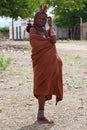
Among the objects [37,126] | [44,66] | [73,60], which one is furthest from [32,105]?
[73,60]

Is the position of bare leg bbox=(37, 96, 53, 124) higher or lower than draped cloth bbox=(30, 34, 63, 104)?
lower

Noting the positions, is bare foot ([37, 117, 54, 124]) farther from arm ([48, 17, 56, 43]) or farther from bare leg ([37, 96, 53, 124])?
arm ([48, 17, 56, 43])

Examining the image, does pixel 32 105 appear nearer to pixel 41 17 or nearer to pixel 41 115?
pixel 41 115

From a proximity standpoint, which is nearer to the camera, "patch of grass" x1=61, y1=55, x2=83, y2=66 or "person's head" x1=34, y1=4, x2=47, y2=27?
"person's head" x1=34, y1=4, x2=47, y2=27

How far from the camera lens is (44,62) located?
574 cm

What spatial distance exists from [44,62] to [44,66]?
0.17 feet

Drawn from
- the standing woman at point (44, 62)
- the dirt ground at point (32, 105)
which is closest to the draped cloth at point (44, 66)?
the standing woman at point (44, 62)

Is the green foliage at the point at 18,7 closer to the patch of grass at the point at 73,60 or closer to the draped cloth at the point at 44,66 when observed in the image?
the patch of grass at the point at 73,60

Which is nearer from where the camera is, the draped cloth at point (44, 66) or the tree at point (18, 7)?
the draped cloth at point (44, 66)

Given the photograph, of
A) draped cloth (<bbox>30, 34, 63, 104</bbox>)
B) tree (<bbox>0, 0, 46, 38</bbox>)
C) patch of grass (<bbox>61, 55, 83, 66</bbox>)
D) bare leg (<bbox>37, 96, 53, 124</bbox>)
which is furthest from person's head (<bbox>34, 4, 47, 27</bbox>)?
tree (<bbox>0, 0, 46, 38</bbox>)

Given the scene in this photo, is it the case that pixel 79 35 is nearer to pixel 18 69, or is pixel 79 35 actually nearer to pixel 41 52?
pixel 18 69

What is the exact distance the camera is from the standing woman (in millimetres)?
5734

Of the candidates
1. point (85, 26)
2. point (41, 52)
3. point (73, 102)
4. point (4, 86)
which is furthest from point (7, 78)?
point (85, 26)

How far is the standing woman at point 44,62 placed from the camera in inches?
226
